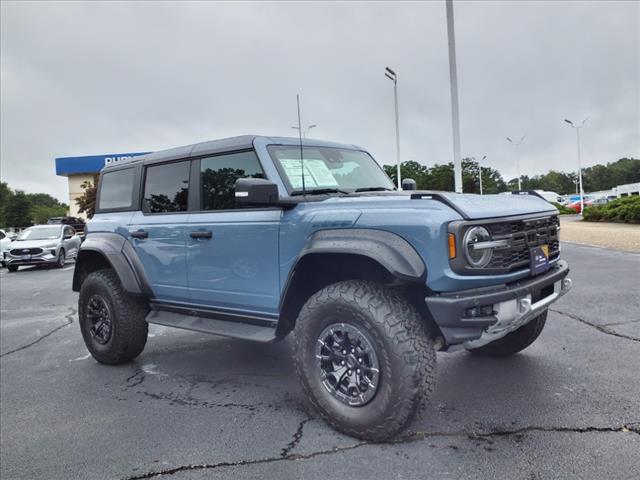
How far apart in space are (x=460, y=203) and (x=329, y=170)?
1389 mm

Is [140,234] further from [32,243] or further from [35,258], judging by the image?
[32,243]

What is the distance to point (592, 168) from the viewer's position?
95.2 m

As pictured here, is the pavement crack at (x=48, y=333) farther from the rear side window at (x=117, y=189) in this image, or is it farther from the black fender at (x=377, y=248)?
the black fender at (x=377, y=248)

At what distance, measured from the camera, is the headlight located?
2.78m

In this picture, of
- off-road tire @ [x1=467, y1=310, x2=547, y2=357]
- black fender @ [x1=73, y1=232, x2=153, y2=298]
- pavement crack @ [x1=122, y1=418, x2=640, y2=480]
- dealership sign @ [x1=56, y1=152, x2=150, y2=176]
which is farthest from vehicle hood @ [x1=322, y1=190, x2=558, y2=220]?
dealership sign @ [x1=56, y1=152, x2=150, y2=176]

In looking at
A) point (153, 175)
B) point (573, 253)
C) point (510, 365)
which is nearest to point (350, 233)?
point (510, 365)

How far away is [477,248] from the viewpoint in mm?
2789

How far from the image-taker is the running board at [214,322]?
3.61 metres

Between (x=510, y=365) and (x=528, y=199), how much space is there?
147 cm

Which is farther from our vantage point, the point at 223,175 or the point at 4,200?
the point at 4,200

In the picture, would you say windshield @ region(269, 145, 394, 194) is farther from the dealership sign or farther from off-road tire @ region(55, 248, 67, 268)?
the dealership sign

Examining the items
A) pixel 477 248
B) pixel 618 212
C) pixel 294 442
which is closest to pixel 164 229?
pixel 294 442

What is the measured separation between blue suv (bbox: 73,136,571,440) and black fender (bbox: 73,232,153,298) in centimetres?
1

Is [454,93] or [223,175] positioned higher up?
[454,93]
